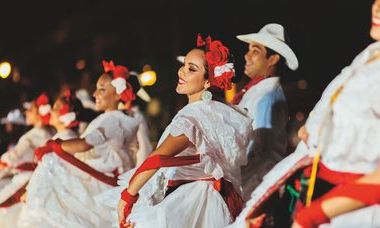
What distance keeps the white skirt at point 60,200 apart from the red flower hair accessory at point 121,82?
0.76m

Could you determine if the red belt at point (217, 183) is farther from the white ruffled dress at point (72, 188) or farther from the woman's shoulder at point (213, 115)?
the white ruffled dress at point (72, 188)

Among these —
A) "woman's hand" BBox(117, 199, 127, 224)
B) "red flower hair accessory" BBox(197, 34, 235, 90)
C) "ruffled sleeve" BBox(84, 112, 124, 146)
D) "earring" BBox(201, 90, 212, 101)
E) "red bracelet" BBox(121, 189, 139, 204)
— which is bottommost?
"woman's hand" BBox(117, 199, 127, 224)

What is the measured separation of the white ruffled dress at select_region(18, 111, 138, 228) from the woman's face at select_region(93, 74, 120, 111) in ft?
0.39

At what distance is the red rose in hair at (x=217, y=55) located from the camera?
479 centimetres

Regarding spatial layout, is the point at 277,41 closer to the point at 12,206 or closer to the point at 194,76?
the point at 194,76

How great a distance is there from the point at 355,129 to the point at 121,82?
3.89 m

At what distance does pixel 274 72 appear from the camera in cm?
622

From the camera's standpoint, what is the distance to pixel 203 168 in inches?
183

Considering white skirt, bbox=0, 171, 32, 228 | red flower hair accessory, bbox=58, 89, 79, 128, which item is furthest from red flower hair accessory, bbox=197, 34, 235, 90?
white skirt, bbox=0, 171, 32, 228

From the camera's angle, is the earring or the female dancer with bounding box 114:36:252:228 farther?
the earring

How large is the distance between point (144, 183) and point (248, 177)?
4.82 ft

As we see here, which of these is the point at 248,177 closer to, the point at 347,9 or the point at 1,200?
the point at 1,200

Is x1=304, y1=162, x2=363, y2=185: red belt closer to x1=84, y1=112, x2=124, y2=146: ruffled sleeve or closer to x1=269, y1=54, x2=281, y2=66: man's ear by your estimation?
x1=269, y1=54, x2=281, y2=66: man's ear

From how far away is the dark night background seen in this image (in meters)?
12.2
